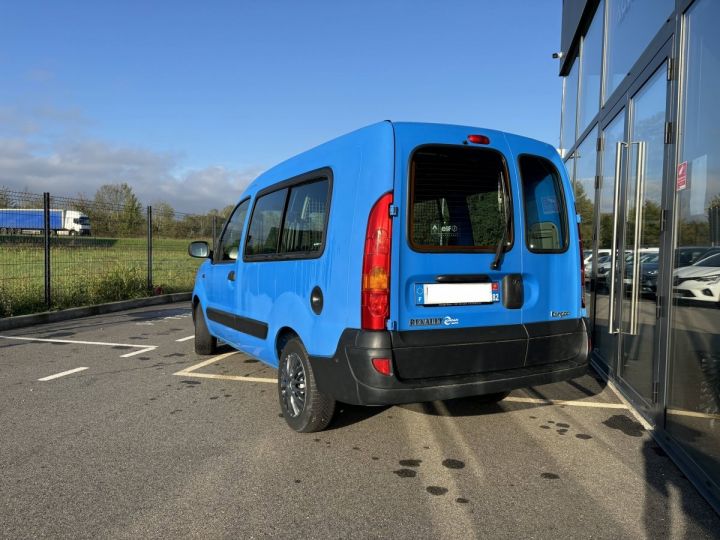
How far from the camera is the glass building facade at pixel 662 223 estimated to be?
3.36m

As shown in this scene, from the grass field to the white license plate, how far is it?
8627 mm

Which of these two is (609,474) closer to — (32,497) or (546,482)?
(546,482)

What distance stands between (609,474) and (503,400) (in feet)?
5.08

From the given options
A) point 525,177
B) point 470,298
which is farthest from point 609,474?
point 525,177

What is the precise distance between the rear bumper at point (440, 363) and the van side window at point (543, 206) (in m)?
0.58

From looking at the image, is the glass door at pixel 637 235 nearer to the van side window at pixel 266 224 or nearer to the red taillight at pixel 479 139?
A: the red taillight at pixel 479 139

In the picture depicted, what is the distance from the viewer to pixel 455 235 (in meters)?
3.45

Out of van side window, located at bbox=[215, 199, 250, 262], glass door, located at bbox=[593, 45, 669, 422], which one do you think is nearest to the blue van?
glass door, located at bbox=[593, 45, 669, 422]

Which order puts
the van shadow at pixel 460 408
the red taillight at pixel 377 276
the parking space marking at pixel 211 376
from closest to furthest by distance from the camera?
the red taillight at pixel 377 276
the van shadow at pixel 460 408
the parking space marking at pixel 211 376

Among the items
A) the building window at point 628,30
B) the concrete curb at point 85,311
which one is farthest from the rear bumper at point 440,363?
the concrete curb at point 85,311

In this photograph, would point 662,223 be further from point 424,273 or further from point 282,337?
point 282,337

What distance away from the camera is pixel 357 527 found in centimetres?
264

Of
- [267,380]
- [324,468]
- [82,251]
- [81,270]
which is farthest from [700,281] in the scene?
[81,270]

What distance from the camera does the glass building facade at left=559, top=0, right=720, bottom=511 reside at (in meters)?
3.36
